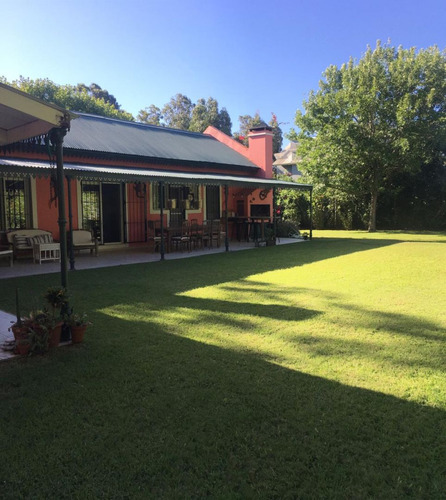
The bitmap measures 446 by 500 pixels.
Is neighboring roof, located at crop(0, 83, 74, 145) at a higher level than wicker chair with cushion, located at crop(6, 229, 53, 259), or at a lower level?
higher

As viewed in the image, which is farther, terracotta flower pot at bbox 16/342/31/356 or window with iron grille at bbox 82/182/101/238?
window with iron grille at bbox 82/182/101/238

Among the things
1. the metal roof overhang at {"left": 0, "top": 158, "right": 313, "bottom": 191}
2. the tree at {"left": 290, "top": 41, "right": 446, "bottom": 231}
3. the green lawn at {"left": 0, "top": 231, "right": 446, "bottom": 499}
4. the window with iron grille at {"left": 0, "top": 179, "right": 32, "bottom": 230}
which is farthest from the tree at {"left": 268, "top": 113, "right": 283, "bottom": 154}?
the green lawn at {"left": 0, "top": 231, "right": 446, "bottom": 499}

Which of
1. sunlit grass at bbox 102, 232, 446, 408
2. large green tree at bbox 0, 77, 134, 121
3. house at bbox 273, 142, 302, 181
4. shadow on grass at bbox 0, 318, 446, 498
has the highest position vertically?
large green tree at bbox 0, 77, 134, 121

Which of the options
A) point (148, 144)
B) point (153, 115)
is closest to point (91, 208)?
point (148, 144)

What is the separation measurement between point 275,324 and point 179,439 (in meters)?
2.52

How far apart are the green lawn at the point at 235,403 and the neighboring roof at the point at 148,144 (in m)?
7.76

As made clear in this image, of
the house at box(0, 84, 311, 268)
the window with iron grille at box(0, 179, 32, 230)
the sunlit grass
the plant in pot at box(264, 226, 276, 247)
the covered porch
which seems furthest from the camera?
the plant in pot at box(264, 226, 276, 247)

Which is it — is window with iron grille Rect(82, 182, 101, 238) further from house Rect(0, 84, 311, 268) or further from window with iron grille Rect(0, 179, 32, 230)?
window with iron grille Rect(0, 179, 32, 230)

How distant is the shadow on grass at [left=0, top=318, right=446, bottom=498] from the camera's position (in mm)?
2203

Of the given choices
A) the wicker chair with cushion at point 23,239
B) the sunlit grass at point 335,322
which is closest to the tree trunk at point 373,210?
the sunlit grass at point 335,322

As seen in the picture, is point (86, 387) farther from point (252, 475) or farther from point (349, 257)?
point (349, 257)

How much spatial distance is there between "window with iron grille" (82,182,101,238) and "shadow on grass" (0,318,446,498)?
9.33 meters

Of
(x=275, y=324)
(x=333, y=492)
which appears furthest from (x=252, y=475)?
(x=275, y=324)

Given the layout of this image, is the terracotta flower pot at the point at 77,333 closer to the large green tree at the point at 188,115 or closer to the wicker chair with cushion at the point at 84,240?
the wicker chair with cushion at the point at 84,240
